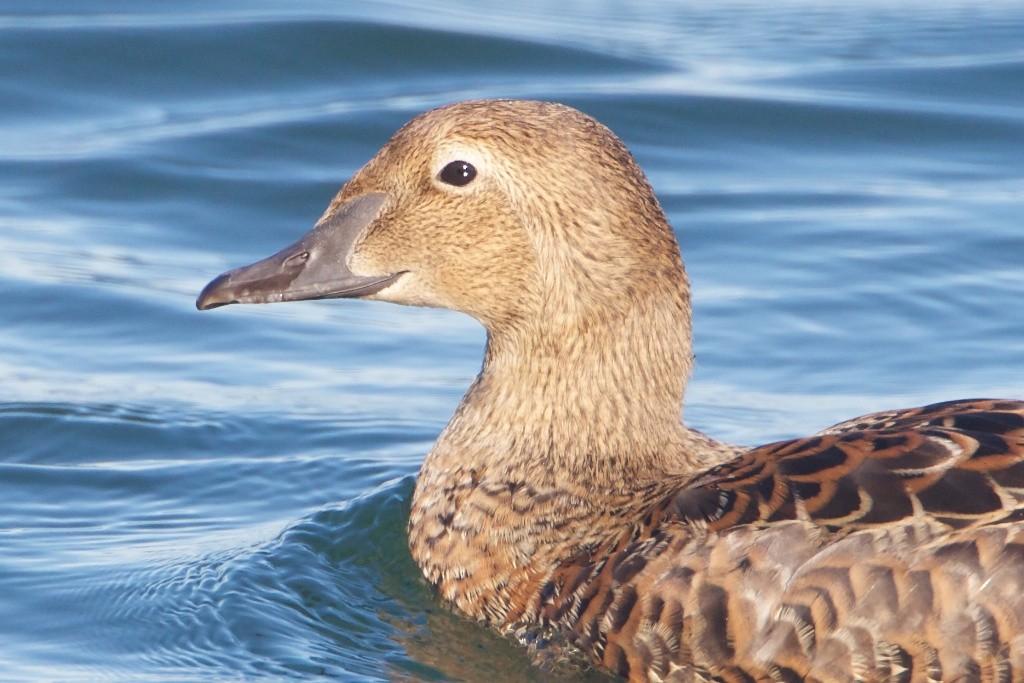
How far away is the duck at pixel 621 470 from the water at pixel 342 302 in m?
0.42

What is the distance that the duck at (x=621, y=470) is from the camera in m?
4.85

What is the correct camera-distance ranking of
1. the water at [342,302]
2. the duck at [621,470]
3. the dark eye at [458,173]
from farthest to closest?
1. the water at [342,302]
2. the dark eye at [458,173]
3. the duck at [621,470]

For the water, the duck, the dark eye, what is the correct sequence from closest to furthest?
1. the duck
2. the dark eye
3. the water

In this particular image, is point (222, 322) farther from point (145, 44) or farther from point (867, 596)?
Result: point (867, 596)

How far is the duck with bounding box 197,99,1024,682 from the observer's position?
15.9 feet

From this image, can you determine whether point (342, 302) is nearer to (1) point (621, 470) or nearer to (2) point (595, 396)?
(2) point (595, 396)

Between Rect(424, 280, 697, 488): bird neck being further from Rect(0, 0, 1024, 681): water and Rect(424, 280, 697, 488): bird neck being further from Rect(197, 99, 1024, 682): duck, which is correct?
Rect(0, 0, 1024, 681): water

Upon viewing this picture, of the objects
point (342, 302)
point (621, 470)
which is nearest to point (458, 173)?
point (621, 470)

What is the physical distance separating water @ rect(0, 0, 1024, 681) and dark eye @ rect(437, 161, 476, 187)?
4.61ft

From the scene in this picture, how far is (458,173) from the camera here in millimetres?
5922

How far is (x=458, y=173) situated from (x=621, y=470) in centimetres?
109

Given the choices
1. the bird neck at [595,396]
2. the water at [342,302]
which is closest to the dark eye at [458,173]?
the bird neck at [595,396]

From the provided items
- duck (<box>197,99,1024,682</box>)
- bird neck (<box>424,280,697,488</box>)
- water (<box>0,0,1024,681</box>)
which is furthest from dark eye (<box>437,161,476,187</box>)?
water (<box>0,0,1024,681</box>)

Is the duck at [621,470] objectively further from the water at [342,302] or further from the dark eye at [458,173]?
the water at [342,302]
